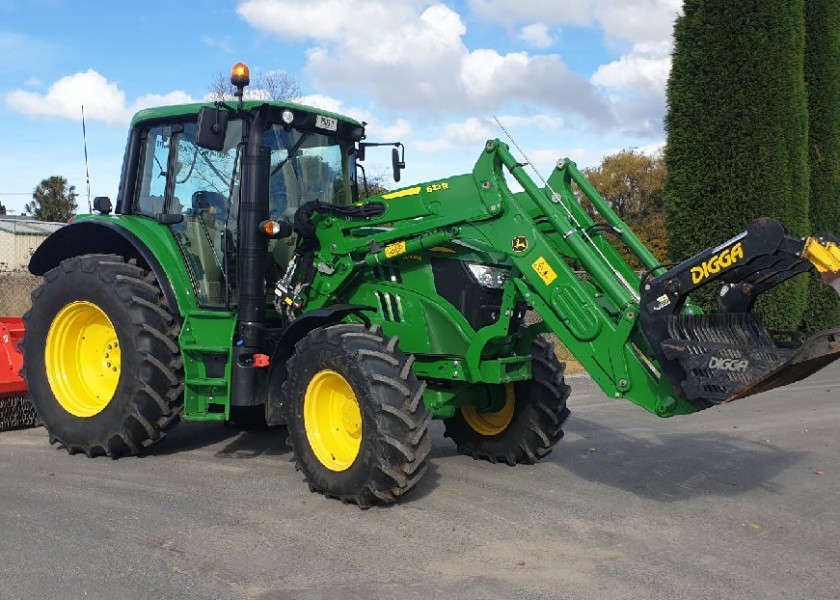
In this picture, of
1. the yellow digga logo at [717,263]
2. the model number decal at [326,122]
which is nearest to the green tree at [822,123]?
the model number decal at [326,122]

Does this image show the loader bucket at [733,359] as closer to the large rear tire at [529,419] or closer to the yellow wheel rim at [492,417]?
the large rear tire at [529,419]

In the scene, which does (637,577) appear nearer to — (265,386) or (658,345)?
(658,345)

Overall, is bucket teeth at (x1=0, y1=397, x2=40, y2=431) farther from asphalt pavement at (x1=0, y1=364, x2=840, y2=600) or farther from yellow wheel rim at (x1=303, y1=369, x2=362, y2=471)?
yellow wheel rim at (x1=303, y1=369, x2=362, y2=471)

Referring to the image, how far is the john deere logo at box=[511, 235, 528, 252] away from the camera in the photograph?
559 cm

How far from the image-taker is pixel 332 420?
19.5 ft

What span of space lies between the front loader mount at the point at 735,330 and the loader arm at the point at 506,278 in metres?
0.03

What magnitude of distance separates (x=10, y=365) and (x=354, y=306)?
12.3 feet

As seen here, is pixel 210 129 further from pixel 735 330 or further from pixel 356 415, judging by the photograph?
pixel 735 330

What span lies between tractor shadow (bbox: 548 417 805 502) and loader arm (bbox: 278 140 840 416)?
1183 millimetres

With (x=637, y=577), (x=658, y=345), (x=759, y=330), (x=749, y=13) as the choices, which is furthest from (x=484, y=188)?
(x=749, y=13)

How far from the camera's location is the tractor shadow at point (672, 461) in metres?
6.32

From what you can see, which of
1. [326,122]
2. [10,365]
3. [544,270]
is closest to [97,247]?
[10,365]

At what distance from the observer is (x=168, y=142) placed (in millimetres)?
7109

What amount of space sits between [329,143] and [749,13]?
11.6 meters
